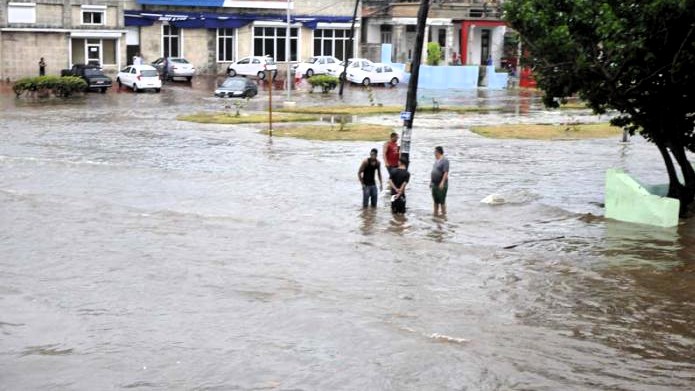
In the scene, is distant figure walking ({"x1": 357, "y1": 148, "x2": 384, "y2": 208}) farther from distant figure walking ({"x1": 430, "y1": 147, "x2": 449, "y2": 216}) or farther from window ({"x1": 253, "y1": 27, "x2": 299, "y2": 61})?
window ({"x1": 253, "y1": 27, "x2": 299, "y2": 61})

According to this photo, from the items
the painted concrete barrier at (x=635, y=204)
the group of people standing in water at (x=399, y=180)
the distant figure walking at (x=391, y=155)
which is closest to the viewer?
Result: the painted concrete barrier at (x=635, y=204)

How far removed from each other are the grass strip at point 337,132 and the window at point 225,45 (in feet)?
99.9

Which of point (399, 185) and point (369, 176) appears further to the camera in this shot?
point (369, 176)

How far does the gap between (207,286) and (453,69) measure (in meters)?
51.3

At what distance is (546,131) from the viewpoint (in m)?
37.8

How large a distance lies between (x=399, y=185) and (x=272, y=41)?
49794mm

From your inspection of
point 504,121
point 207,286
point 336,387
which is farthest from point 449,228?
point 504,121

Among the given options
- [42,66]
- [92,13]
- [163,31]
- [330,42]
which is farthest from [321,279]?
[330,42]

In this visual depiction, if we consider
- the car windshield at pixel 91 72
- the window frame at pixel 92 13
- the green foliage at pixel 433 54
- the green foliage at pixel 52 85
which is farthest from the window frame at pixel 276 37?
the green foliage at pixel 52 85

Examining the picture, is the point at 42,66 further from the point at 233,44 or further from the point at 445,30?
the point at 445,30

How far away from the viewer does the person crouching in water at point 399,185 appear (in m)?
20.0

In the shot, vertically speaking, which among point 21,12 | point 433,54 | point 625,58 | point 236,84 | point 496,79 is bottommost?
point 236,84

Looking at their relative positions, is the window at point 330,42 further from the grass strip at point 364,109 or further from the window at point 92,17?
the grass strip at point 364,109

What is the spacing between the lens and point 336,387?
10172 millimetres
